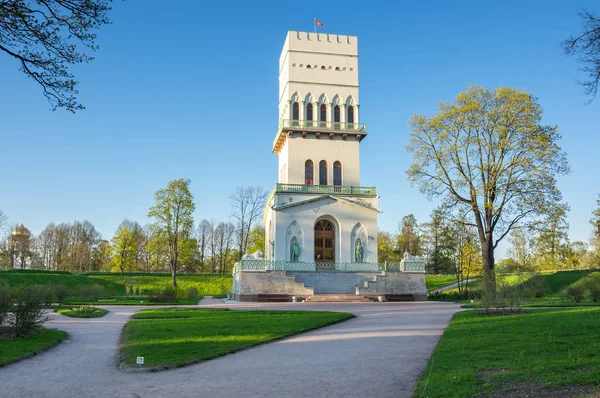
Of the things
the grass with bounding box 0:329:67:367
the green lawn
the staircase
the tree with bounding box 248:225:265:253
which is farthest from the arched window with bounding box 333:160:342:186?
the grass with bounding box 0:329:67:367

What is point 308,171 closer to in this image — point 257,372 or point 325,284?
point 325,284

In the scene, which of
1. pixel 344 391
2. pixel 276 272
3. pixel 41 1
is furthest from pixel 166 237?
pixel 344 391

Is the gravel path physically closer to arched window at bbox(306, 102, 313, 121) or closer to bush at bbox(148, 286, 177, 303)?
bush at bbox(148, 286, 177, 303)

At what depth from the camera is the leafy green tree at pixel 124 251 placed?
64688 mm

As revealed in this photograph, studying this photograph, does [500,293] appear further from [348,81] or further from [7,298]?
[348,81]

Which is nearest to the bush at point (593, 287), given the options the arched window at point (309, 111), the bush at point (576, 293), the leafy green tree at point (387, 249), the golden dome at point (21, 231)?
the bush at point (576, 293)

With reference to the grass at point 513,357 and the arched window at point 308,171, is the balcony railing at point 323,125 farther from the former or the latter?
the grass at point 513,357

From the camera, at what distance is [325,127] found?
4256 cm

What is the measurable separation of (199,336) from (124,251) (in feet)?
186

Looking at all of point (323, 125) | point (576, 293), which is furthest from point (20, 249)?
point (576, 293)

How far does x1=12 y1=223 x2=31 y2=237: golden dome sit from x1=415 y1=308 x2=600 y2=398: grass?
250ft

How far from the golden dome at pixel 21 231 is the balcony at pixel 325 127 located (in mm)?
52093

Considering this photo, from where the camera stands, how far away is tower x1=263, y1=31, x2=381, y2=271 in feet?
127

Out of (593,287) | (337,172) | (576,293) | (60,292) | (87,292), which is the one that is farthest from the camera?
(337,172)
